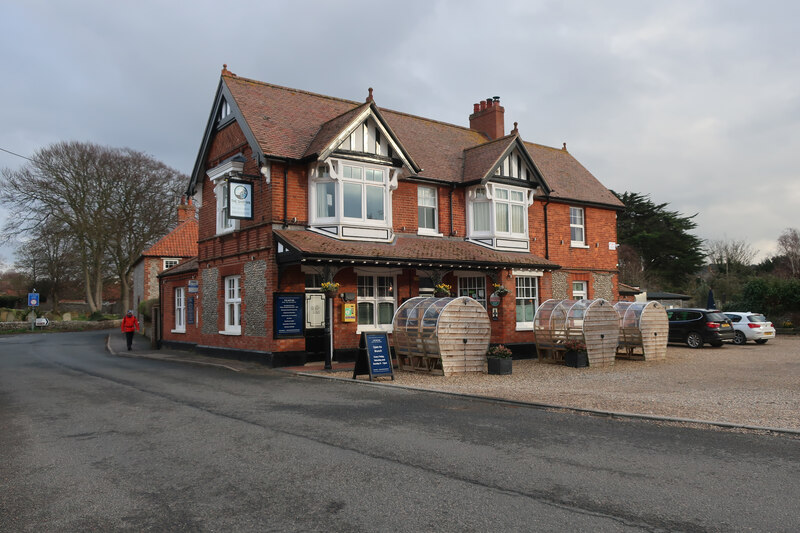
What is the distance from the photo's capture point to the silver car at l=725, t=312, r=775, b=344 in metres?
25.9

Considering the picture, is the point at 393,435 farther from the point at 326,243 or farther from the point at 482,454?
the point at 326,243

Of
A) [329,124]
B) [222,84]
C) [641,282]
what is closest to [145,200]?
[222,84]

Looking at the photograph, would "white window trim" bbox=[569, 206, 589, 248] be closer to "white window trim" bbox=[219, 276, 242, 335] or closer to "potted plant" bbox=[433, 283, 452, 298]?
"potted plant" bbox=[433, 283, 452, 298]

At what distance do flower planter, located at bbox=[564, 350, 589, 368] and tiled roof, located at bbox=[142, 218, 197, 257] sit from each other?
95.8 ft

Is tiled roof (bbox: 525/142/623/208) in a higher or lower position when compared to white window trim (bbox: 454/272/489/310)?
higher

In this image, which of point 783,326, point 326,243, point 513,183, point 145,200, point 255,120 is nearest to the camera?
point 326,243

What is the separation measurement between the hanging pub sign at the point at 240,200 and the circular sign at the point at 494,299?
836 centimetres

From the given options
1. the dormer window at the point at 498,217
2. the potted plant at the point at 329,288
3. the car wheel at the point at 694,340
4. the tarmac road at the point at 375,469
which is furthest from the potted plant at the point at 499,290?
the car wheel at the point at 694,340

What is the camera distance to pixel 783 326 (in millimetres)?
33062

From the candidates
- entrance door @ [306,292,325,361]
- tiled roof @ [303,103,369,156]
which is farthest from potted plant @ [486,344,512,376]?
tiled roof @ [303,103,369,156]

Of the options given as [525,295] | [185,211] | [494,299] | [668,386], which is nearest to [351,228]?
[494,299]

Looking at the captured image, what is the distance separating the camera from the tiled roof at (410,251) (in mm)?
16750

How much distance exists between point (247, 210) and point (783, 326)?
1195 inches

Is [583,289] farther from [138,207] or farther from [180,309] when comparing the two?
[138,207]
